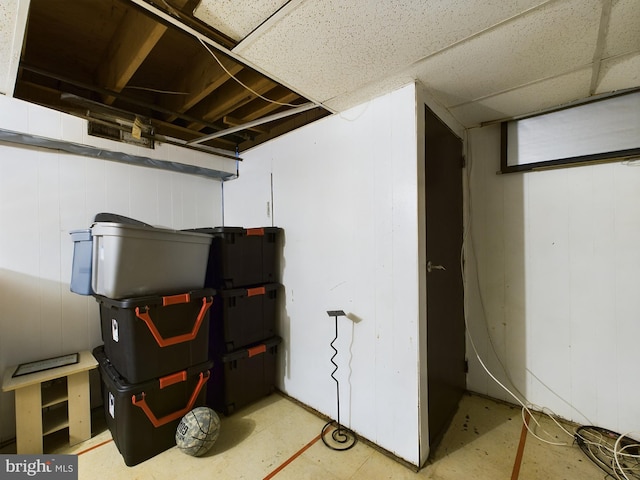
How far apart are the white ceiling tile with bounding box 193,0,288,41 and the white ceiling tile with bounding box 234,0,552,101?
0.06m

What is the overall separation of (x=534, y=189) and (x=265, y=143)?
2.23 m

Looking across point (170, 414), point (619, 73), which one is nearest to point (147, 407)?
point (170, 414)

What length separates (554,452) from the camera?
5.48ft

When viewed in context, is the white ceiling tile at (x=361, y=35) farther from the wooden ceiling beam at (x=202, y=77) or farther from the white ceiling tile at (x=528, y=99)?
the white ceiling tile at (x=528, y=99)

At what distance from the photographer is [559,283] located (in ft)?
6.50

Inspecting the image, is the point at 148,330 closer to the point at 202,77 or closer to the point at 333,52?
the point at 202,77

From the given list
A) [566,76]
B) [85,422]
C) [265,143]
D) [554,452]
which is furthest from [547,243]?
[85,422]

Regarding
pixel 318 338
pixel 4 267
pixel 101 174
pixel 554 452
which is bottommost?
pixel 554 452

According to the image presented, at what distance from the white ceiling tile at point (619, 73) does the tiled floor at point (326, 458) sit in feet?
7.26

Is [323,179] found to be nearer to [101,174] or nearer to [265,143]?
[265,143]

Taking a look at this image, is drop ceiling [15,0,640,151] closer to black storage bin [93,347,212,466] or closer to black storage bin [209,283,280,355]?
black storage bin [209,283,280,355]

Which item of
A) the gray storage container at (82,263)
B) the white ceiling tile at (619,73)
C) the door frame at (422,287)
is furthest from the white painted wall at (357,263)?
the gray storage container at (82,263)

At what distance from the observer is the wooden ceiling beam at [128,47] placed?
145 cm

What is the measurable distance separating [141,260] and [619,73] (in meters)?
2.93
